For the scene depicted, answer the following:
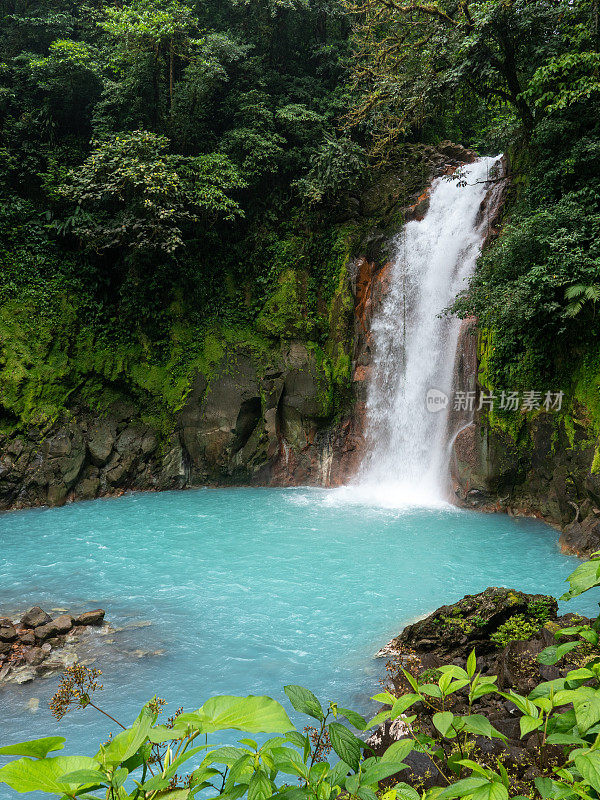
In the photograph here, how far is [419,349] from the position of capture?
1154cm

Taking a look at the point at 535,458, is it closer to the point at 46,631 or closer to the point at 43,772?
the point at 46,631

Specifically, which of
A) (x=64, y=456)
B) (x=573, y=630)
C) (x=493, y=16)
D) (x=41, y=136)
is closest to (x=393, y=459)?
(x=64, y=456)

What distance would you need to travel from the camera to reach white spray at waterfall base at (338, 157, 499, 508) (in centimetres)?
1084

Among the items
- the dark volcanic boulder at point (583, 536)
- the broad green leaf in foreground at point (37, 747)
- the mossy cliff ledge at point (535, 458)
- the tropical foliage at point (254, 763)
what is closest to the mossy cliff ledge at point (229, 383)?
the mossy cliff ledge at point (535, 458)

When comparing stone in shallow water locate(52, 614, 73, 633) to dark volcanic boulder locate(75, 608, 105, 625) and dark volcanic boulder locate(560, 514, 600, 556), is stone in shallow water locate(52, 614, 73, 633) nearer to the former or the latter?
dark volcanic boulder locate(75, 608, 105, 625)

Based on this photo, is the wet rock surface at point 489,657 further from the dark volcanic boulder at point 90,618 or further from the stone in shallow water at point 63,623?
the stone in shallow water at point 63,623

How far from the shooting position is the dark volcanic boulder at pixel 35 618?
5.44 m

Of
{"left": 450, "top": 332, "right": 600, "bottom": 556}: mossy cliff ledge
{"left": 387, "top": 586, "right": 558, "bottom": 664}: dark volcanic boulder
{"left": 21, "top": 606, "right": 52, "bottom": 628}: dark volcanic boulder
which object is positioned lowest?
{"left": 21, "top": 606, "right": 52, "bottom": 628}: dark volcanic boulder

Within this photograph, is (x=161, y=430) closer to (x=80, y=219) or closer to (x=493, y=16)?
(x=80, y=219)

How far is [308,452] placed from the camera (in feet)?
40.1

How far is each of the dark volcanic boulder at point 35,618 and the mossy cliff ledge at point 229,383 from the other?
5615mm

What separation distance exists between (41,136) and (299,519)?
11.2 m

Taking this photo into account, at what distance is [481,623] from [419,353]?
302 inches

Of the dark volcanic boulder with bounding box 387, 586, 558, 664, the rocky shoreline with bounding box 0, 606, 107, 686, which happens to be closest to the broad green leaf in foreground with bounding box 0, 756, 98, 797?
the dark volcanic boulder with bounding box 387, 586, 558, 664
